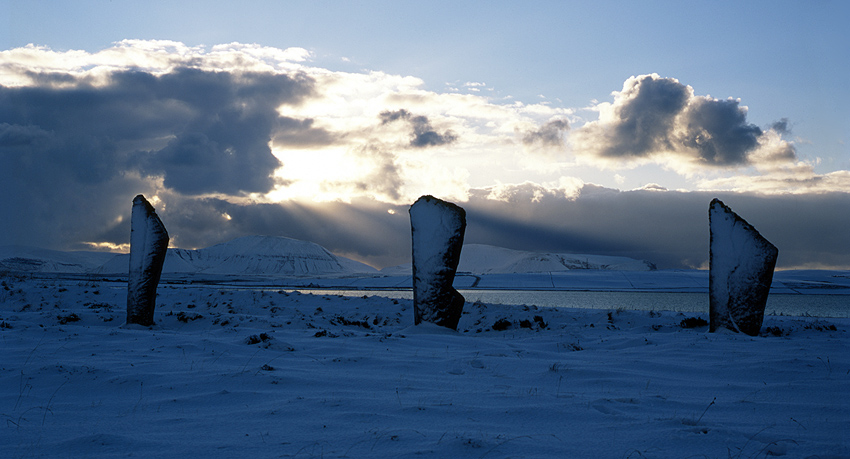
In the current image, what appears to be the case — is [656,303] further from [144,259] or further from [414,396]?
[414,396]

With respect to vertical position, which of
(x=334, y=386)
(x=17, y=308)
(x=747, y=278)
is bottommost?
(x=17, y=308)

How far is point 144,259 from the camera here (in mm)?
13688

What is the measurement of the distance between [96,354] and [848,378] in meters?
10.0

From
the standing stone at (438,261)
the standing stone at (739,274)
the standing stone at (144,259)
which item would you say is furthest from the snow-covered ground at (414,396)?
the standing stone at (144,259)

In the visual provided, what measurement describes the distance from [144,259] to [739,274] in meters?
14.6

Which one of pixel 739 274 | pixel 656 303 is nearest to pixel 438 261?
pixel 739 274

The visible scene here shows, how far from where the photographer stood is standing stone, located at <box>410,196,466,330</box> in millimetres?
13117

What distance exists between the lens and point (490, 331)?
14.0m

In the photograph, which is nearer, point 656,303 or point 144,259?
point 144,259

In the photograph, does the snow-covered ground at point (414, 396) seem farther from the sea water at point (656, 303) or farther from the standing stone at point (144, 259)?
the sea water at point (656, 303)

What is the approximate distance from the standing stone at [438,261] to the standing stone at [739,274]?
6.16m

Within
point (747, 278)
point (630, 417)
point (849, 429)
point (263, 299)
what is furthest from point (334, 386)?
point (263, 299)

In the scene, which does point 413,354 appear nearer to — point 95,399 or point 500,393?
point 500,393

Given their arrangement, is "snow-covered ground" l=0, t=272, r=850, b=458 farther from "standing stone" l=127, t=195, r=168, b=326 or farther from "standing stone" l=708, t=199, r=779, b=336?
"standing stone" l=127, t=195, r=168, b=326
